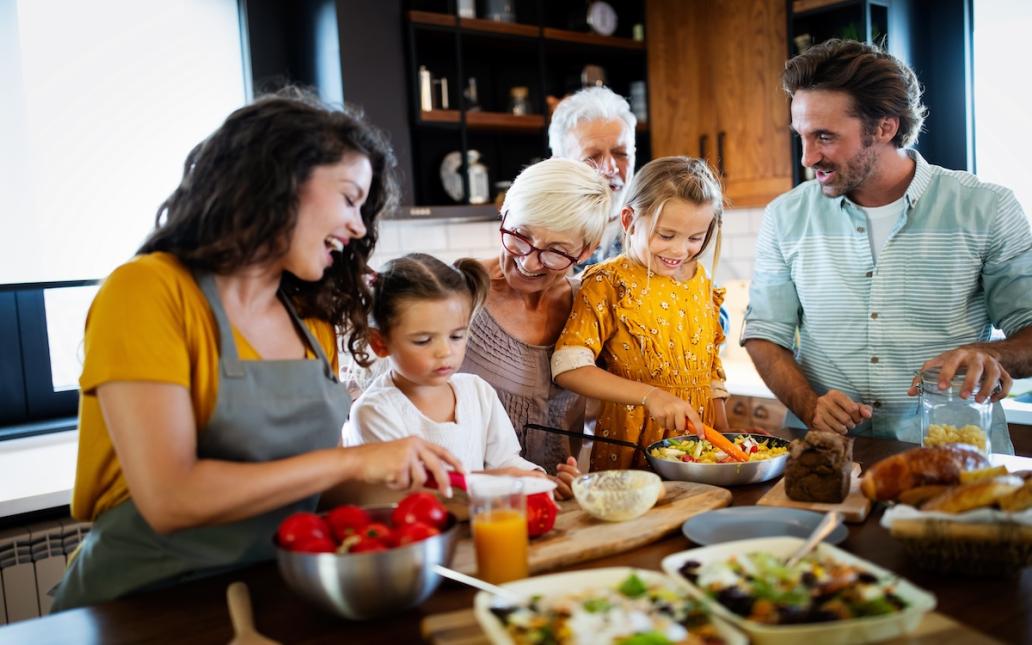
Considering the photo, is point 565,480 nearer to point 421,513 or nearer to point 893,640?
point 421,513

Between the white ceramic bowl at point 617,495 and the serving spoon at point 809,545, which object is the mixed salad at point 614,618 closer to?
the serving spoon at point 809,545

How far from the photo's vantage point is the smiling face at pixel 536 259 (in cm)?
205

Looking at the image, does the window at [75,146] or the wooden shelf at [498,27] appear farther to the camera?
the wooden shelf at [498,27]

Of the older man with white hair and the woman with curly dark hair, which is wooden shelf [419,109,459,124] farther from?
the woman with curly dark hair

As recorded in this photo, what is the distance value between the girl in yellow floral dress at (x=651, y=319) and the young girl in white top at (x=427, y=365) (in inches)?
13.6

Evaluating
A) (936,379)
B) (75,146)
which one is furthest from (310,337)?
(75,146)

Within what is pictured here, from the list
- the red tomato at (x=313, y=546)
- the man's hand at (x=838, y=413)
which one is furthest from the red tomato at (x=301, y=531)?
the man's hand at (x=838, y=413)

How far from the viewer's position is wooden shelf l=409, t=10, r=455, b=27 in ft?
11.7

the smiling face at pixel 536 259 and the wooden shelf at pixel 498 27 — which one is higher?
the wooden shelf at pixel 498 27

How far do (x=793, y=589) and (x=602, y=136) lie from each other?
2.13 m

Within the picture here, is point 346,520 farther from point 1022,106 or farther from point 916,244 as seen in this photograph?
point 1022,106

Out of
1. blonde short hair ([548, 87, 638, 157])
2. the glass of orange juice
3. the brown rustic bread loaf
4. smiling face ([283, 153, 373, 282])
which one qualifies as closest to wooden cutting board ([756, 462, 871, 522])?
the brown rustic bread loaf

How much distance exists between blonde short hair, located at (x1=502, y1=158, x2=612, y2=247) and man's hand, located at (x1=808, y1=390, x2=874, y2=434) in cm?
69

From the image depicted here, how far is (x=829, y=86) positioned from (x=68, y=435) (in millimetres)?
2832
